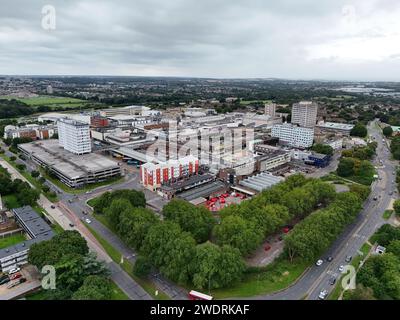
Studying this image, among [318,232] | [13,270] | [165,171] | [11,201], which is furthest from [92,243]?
[318,232]

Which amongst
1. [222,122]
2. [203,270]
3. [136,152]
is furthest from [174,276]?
[222,122]

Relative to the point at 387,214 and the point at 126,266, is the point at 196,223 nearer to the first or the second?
the point at 126,266

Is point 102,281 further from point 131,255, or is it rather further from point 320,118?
point 320,118

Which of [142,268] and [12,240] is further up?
[142,268]

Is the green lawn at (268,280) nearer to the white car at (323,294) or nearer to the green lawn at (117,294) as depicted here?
the white car at (323,294)

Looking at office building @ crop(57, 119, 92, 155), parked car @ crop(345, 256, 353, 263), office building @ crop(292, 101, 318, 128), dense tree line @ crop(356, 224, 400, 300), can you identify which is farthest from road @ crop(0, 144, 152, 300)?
office building @ crop(292, 101, 318, 128)
